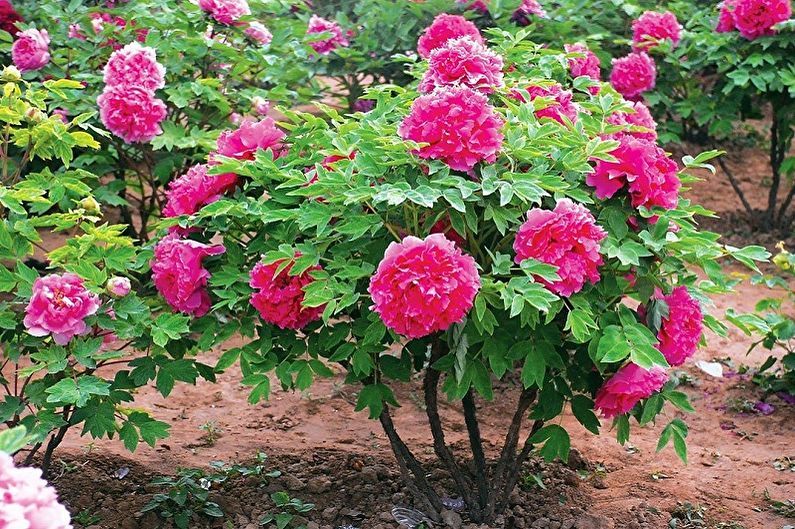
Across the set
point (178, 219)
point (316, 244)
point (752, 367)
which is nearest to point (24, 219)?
point (178, 219)

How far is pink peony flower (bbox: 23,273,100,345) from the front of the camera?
8.79ft

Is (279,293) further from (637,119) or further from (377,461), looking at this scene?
(637,119)

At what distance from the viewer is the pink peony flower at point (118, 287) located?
2791 mm

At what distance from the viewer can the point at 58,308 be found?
2.68 m

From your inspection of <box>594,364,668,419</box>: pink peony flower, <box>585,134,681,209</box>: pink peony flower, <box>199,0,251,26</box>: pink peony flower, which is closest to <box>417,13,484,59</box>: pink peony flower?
<box>199,0,251,26</box>: pink peony flower

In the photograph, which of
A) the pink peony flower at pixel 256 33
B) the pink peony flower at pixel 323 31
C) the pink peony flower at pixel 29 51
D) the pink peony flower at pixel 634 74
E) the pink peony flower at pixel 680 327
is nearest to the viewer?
the pink peony flower at pixel 680 327

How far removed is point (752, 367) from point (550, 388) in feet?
7.79

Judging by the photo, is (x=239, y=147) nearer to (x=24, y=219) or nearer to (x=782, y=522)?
(x=24, y=219)

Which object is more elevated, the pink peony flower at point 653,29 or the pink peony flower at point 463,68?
the pink peony flower at point 653,29

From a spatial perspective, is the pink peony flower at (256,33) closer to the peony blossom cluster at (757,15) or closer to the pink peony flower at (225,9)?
the pink peony flower at (225,9)

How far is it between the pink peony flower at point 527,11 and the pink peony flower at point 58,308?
3301mm

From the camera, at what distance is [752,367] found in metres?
4.86

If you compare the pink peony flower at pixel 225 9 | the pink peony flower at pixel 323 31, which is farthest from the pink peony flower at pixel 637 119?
the pink peony flower at pixel 323 31

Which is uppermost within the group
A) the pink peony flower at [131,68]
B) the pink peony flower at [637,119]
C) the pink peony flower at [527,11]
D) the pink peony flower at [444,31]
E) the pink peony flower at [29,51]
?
the pink peony flower at [527,11]
